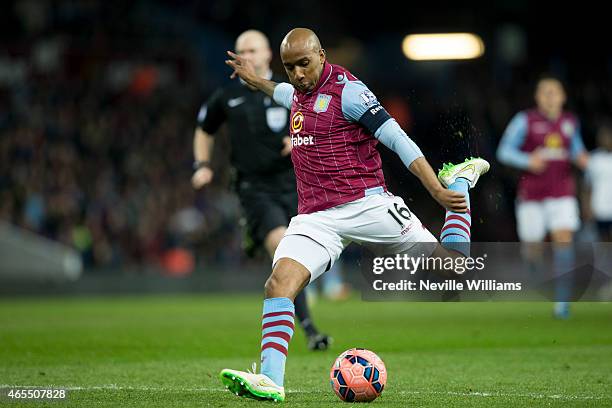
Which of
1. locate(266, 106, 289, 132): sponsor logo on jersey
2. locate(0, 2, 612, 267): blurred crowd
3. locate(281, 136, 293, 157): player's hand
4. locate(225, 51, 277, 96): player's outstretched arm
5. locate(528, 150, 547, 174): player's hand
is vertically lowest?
locate(225, 51, 277, 96): player's outstretched arm

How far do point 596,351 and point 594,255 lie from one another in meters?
1.73

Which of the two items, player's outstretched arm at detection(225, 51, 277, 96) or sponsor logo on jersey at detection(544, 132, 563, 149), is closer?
player's outstretched arm at detection(225, 51, 277, 96)

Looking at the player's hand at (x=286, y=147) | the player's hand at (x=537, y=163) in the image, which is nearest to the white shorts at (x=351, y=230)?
the player's hand at (x=286, y=147)

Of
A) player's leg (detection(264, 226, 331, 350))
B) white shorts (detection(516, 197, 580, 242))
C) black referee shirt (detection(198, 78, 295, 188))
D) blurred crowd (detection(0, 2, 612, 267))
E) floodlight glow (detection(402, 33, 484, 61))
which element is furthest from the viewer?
floodlight glow (detection(402, 33, 484, 61))

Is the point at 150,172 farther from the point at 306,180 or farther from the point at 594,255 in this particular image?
the point at 306,180

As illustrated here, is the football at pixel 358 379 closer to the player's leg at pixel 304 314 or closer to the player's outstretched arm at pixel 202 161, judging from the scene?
the player's leg at pixel 304 314

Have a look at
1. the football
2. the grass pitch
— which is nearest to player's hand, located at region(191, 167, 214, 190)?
the grass pitch

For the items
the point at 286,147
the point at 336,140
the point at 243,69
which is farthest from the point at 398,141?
the point at 286,147

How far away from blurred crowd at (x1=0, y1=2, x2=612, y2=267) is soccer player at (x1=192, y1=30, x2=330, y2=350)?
8897 millimetres

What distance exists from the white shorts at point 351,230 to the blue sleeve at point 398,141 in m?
0.41

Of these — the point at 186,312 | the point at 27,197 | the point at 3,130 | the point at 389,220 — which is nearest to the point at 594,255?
the point at 389,220

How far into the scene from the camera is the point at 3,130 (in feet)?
77.5

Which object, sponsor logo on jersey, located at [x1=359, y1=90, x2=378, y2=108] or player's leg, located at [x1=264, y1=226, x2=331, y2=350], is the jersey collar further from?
player's leg, located at [x1=264, y1=226, x2=331, y2=350]

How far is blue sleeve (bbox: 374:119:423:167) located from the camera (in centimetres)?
604
